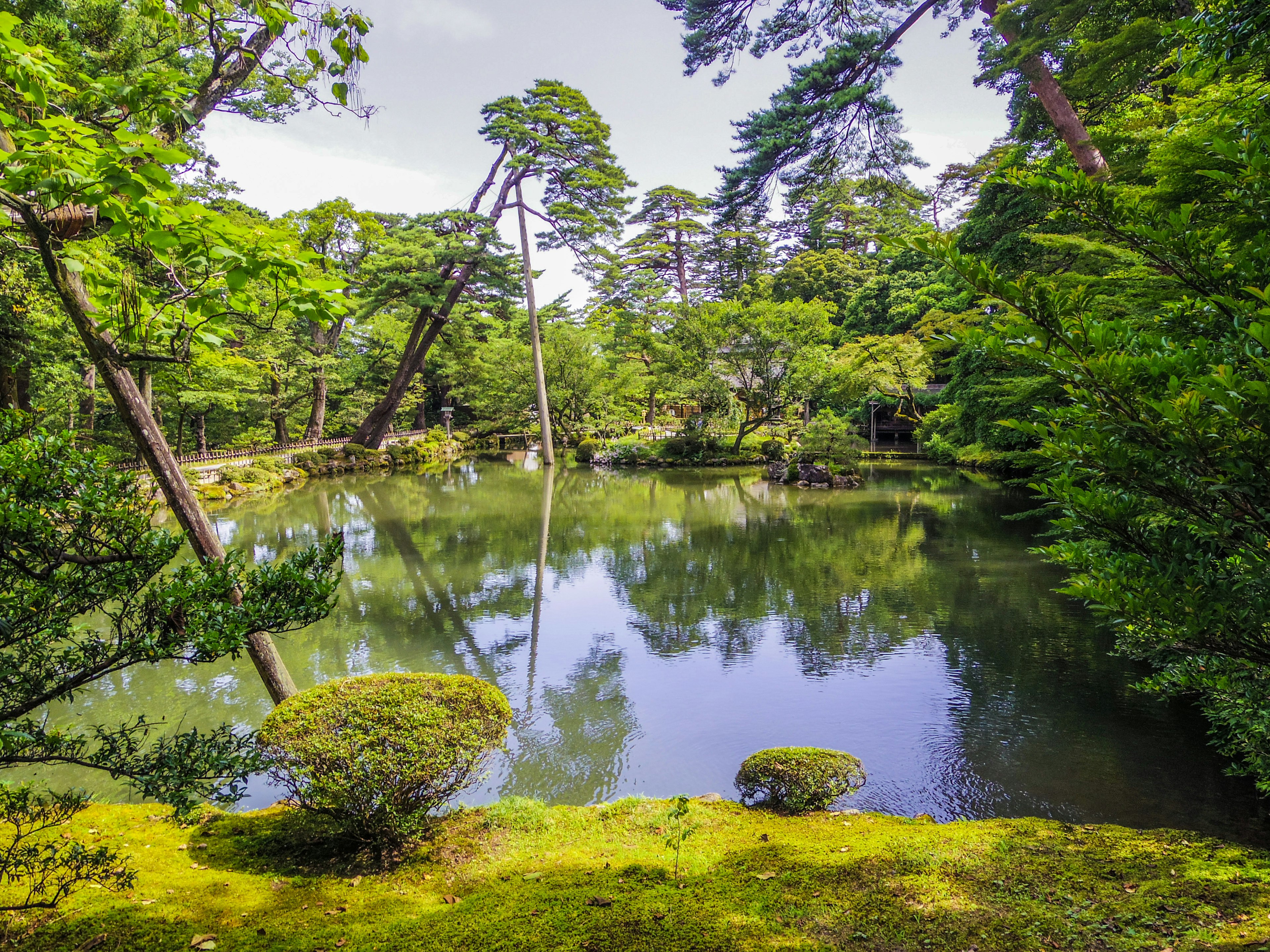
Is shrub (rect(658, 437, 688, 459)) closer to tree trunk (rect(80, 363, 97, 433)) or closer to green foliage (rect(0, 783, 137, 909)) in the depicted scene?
tree trunk (rect(80, 363, 97, 433))

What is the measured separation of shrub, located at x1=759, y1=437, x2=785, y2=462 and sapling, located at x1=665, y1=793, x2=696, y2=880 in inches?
732

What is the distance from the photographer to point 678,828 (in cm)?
306

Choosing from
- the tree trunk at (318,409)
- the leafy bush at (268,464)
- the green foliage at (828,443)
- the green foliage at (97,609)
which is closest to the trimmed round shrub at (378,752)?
the green foliage at (97,609)

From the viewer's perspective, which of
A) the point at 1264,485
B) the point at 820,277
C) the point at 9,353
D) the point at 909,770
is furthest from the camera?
the point at 820,277

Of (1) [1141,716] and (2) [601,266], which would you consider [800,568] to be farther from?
(2) [601,266]

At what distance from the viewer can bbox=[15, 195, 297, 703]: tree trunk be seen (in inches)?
91.7

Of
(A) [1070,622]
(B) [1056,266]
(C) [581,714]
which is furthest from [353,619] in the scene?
(B) [1056,266]

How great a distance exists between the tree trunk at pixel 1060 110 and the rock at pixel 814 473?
10.5 meters

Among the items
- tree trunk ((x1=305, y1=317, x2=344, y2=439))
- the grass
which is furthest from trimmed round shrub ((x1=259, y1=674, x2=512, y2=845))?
tree trunk ((x1=305, y1=317, x2=344, y2=439))

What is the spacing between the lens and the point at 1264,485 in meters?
1.46

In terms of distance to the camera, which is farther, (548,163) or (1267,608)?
(548,163)

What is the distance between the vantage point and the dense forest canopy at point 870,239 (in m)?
1.61

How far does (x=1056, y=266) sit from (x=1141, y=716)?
8.50 meters

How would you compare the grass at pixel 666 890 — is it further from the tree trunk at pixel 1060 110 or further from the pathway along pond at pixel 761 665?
the tree trunk at pixel 1060 110
